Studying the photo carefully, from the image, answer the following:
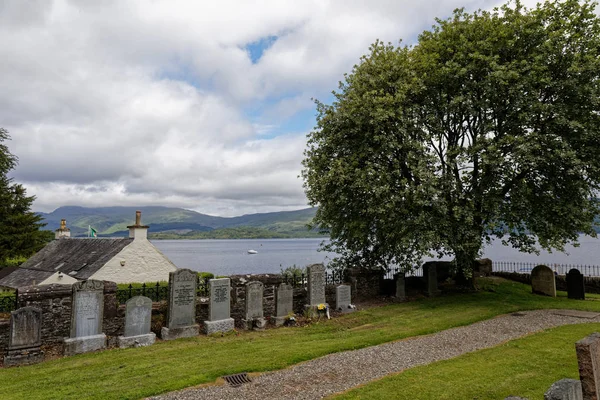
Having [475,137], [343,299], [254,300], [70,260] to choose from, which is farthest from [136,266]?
[475,137]

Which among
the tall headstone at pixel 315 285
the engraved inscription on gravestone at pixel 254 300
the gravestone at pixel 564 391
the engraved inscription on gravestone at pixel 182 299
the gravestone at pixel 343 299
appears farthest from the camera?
the gravestone at pixel 343 299

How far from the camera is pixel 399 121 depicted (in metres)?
16.2

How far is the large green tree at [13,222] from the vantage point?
3039cm

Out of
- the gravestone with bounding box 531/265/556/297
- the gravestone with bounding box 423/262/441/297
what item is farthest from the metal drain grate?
the gravestone with bounding box 531/265/556/297

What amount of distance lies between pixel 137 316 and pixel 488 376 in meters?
9.47

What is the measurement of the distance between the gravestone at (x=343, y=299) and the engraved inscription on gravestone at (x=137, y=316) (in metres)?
7.54

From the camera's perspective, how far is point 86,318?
1067 centimetres

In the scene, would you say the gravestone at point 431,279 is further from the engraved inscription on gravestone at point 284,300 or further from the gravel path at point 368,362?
the engraved inscription on gravestone at point 284,300

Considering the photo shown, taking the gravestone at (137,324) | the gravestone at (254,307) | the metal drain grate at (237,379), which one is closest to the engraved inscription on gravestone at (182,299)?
the gravestone at (137,324)

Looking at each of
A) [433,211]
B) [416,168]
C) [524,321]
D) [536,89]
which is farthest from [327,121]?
[524,321]

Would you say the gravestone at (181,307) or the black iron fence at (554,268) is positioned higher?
the gravestone at (181,307)

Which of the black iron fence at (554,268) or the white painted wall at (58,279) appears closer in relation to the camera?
the white painted wall at (58,279)

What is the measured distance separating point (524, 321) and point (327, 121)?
11433 mm

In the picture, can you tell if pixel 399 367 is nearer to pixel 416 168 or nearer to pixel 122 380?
pixel 122 380
